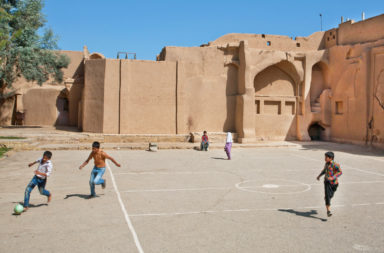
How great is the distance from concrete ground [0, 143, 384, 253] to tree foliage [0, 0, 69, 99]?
425 inches

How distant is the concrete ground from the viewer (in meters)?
5.90

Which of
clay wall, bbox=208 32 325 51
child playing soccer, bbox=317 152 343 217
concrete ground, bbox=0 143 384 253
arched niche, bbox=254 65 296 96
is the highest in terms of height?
clay wall, bbox=208 32 325 51

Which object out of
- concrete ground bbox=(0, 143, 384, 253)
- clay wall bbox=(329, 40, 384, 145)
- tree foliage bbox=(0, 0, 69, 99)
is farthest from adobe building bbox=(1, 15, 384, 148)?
concrete ground bbox=(0, 143, 384, 253)

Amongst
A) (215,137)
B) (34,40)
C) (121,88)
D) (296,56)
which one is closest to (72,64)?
(34,40)

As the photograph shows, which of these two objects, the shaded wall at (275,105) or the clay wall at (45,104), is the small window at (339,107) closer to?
the shaded wall at (275,105)

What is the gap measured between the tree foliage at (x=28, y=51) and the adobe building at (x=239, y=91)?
7.82 feet

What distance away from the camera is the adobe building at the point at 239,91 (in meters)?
22.9

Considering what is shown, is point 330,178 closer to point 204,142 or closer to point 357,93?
point 204,142

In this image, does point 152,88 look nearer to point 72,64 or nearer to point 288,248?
point 72,64

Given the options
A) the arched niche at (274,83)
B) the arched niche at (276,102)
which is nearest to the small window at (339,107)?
the arched niche at (276,102)

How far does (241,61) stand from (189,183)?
619 inches

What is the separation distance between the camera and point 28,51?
22844 mm

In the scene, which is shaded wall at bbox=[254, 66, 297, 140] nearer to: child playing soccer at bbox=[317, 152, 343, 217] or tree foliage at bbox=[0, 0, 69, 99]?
tree foliage at bbox=[0, 0, 69, 99]

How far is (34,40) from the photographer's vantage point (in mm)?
24047
